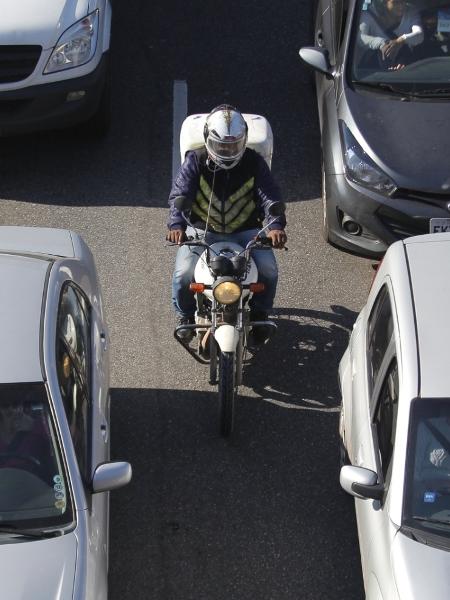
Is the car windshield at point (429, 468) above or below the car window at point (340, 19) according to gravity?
below

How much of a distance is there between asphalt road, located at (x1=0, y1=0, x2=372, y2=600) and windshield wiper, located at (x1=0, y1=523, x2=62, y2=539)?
44.7 inches

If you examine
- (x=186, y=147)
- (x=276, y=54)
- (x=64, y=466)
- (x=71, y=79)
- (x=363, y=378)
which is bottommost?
(x=64, y=466)

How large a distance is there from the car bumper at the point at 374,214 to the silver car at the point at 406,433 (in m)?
1.78

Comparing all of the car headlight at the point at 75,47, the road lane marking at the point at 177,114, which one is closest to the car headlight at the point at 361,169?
the road lane marking at the point at 177,114

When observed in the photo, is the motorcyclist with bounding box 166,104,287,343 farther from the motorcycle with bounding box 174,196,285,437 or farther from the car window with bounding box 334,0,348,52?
the car window with bounding box 334,0,348,52

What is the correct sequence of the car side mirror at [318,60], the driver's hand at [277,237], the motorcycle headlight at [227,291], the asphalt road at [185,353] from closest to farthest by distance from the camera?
the asphalt road at [185,353] → the motorcycle headlight at [227,291] → the driver's hand at [277,237] → the car side mirror at [318,60]

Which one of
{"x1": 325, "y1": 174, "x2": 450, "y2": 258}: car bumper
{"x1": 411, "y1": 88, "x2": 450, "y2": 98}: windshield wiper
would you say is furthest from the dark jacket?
{"x1": 411, "y1": 88, "x2": 450, "y2": 98}: windshield wiper

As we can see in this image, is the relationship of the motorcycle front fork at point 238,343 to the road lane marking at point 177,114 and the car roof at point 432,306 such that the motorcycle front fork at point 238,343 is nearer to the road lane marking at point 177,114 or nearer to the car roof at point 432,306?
the car roof at point 432,306

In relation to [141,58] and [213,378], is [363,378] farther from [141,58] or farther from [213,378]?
[141,58]

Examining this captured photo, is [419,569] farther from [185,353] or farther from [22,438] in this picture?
[185,353]

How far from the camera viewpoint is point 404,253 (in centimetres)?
601

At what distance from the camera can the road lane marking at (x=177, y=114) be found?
9789 millimetres

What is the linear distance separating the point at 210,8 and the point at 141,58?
1.33 metres

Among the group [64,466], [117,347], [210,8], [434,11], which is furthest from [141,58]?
Answer: [64,466]
